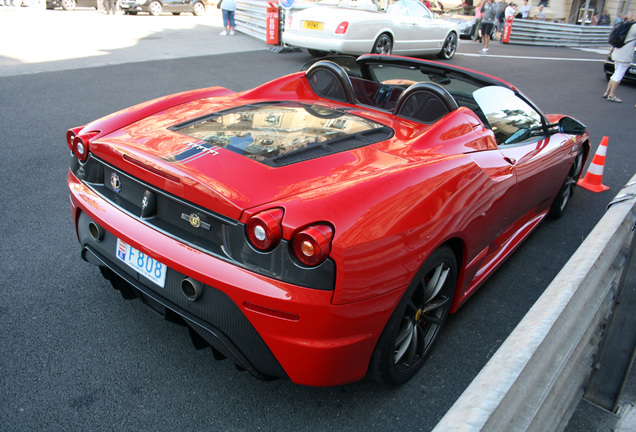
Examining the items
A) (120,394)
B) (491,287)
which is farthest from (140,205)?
(491,287)

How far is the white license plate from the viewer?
212 cm

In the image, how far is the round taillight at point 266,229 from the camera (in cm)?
185

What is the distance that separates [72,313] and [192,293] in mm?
1155

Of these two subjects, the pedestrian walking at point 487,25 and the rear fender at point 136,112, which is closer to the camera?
the rear fender at point 136,112

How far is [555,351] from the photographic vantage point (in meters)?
1.57

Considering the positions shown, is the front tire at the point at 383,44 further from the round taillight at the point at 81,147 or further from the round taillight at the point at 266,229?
Result: the round taillight at the point at 266,229

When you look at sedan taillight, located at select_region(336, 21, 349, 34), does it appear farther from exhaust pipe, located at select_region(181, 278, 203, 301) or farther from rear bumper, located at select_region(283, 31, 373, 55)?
exhaust pipe, located at select_region(181, 278, 203, 301)

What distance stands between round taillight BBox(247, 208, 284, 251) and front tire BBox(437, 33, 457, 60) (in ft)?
43.7

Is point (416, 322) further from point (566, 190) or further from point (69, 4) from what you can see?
point (69, 4)

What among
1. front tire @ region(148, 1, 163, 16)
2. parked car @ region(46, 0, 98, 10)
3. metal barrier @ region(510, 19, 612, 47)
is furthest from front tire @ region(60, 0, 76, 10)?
metal barrier @ region(510, 19, 612, 47)

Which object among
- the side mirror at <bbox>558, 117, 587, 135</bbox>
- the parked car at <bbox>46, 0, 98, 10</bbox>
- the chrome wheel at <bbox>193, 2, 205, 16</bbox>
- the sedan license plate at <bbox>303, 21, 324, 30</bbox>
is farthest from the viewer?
the parked car at <bbox>46, 0, 98, 10</bbox>

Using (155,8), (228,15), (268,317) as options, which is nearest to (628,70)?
(228,15)

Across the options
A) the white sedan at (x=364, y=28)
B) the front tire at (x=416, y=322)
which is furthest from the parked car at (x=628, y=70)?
the front tire at (x=416, y=322)

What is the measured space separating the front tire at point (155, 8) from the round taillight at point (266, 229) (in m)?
22.1
